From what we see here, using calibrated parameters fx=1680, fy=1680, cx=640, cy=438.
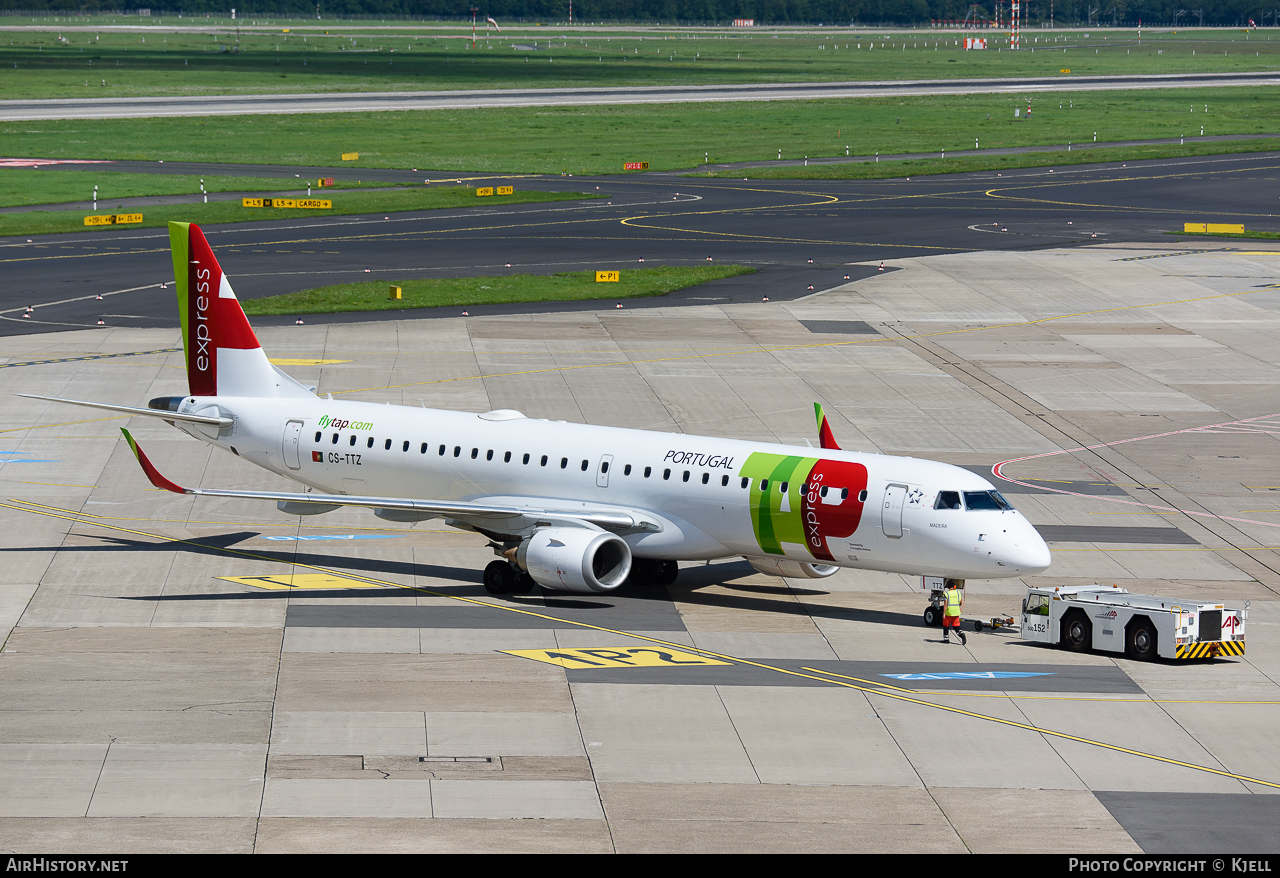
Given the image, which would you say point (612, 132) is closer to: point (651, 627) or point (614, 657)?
point (651, 627)

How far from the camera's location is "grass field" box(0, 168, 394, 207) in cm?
11475

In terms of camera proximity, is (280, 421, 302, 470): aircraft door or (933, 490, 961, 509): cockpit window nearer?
(933, 490, 961, 509): cockpit window

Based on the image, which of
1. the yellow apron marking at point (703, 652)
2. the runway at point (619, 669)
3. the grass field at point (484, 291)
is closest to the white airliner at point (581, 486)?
the yellow apron marking at point (703, 652)

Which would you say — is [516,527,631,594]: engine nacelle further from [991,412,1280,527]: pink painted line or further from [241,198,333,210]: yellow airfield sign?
[241,198,333,210]: yellow airfield sign

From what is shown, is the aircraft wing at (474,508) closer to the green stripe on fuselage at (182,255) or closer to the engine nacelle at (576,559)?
the engine nacelle at (576,559)

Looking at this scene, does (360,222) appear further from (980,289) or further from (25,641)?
(25,641)

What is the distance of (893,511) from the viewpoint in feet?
124

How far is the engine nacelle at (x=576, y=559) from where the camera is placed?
38.7 m

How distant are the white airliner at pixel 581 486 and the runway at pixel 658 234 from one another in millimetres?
32335

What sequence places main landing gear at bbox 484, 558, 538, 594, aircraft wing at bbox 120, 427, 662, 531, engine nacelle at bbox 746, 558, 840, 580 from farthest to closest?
main landing gear at bbox 484, 558, 538, 594 < aircraft wing at bbox 120, 427, 662, 531 < engine nacelle at bbox 746, 558, 840, 580

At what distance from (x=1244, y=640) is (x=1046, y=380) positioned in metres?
32.5

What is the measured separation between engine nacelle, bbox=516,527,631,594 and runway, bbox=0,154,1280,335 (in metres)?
41.5

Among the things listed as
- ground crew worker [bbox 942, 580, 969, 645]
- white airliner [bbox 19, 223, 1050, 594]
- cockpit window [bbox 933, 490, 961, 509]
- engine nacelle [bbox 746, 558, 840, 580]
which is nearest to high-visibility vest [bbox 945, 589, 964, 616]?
ground crew worker [bbox 942, 580, 969, 645]

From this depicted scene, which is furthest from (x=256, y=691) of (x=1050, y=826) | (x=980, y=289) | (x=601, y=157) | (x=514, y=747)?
(x=601, y=157)
